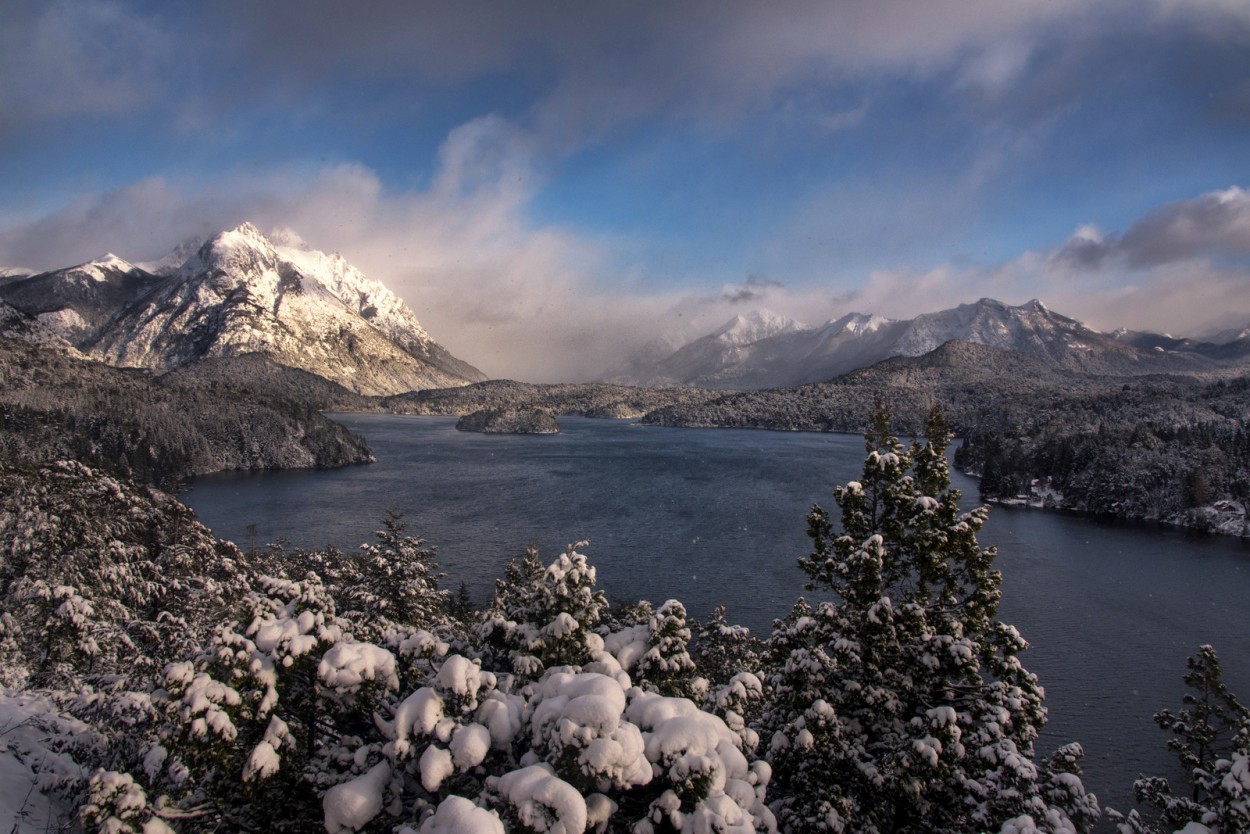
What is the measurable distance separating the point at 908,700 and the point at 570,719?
28.1ft

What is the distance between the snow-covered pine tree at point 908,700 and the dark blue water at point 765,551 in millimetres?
25829

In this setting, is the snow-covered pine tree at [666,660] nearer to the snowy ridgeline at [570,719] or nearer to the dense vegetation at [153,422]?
the snowy ridgeline at [570,719]

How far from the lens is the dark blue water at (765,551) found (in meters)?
40.2

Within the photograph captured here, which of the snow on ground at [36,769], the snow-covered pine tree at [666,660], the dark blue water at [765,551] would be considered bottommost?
the dark blue water at [765,551]

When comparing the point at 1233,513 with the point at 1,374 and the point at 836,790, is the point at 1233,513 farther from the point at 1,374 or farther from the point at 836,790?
the point at 1,374

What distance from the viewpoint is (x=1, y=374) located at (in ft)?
406

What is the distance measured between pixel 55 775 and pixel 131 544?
2250 cm

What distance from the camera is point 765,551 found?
6881 centimetres

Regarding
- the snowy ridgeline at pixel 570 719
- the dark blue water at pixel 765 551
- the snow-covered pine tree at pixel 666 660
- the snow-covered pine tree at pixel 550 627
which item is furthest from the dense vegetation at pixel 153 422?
the snow-covered pine tree at pixel 666 660

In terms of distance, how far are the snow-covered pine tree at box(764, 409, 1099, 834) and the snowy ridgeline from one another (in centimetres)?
6

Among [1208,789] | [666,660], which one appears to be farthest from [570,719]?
[1208,789]

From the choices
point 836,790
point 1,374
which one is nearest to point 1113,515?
point 836,790

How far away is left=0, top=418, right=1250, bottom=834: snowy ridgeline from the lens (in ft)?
21.7

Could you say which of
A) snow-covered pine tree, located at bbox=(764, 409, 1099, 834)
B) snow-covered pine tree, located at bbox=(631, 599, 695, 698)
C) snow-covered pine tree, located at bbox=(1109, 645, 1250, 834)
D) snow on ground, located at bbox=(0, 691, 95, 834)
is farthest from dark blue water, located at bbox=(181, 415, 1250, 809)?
snow on ground, located at bbox=(0, 691, 95, 834)
